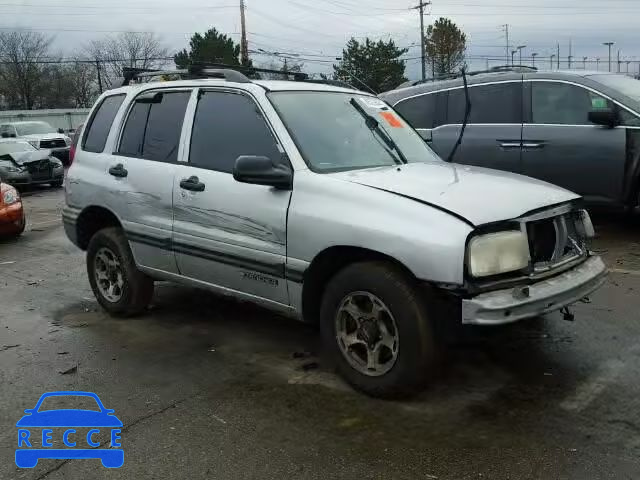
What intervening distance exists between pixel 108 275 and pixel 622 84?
591 centimetres

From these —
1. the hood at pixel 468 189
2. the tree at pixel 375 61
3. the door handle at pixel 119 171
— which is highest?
the tree at pixel 375 61

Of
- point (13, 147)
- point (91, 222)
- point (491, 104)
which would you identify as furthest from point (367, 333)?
point (13, 147)

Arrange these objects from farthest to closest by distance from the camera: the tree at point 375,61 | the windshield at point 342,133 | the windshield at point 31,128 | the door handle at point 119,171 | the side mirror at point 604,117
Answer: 1. the tree at point 375,61
2. the windshield at point 31,128
3. the side mirror at point 604,117
4. the door handle at point 119,171
5. the windshield at point 342,133

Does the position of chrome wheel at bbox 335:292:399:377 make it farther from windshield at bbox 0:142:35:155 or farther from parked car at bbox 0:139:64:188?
windshield at bbox 0:142:35:155

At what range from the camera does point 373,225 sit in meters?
3.58

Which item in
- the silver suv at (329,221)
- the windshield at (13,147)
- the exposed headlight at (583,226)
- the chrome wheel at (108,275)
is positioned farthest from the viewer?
the windshield at (13,147)

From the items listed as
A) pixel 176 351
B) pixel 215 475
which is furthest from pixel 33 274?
pixel 215 475

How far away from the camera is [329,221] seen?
378 cm

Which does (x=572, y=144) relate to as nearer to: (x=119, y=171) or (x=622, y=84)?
(x=622, y=84)

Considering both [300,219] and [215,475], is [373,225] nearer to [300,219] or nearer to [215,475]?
[300,219]

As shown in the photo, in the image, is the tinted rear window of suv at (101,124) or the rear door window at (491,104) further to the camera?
the rear door window at (491,104)

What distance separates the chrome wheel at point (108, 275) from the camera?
5531mm

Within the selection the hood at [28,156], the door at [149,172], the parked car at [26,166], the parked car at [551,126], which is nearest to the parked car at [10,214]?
the door at [149,172]

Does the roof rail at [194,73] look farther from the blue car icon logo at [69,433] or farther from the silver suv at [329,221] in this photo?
the blue car icon logo at [69,433]
